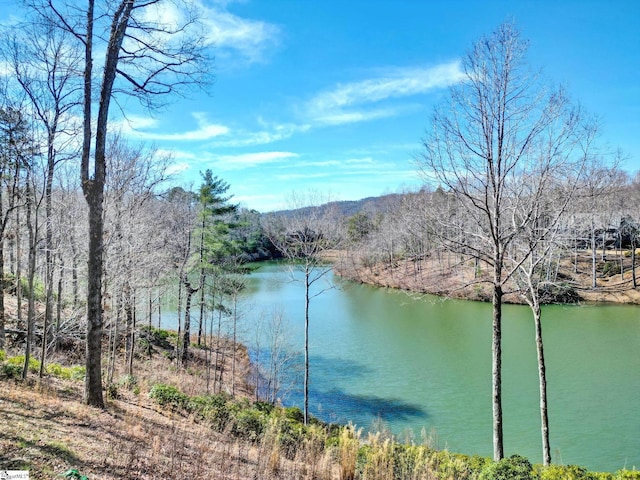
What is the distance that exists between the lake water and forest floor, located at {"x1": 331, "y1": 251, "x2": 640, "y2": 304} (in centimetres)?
221

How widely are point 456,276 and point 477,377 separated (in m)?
20.2

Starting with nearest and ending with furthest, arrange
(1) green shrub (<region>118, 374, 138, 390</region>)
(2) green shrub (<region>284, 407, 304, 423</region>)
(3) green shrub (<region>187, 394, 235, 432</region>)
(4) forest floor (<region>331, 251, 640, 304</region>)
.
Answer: (3) green shrub (<region>187, 394, 235, 432</region>), (1) green shrub (<region>118, 374, 138, 390</region>), (2) green shrub (<region>284, 407, 304, 423</region>), (4) forest floor (<region>331, 251, 640, 304</region>)

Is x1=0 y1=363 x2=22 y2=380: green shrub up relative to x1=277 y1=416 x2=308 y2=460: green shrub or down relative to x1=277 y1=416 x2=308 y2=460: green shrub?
up

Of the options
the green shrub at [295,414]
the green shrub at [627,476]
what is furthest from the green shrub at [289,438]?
the green shrub at [627,476]

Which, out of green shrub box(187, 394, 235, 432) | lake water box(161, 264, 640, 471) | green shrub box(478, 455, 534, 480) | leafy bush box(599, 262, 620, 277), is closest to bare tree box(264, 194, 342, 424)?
lake water box(161, 264, 640, 471)

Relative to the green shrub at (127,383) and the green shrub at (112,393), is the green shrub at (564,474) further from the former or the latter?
the green shrub at (127,383)

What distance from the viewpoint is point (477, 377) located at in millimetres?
14523

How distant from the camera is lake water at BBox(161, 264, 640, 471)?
10.4 m

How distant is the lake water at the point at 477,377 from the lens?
10352mm

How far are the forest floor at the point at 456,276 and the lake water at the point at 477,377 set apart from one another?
221cm

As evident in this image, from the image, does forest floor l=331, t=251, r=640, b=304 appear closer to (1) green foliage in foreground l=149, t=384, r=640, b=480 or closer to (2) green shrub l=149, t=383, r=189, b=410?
(2) green shrub l=149, t=383, r=189, b=410

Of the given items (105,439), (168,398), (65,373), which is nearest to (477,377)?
(168,398)

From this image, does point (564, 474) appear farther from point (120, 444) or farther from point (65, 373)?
point (65, 373)

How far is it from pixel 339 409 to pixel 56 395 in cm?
861
